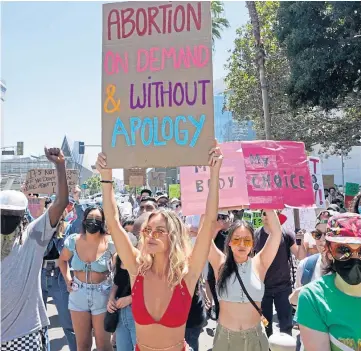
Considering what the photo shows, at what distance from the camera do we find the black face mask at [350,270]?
1.99m

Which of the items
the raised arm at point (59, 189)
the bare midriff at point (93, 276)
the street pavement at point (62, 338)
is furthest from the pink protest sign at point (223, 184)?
the street pavement at point (62, 338)

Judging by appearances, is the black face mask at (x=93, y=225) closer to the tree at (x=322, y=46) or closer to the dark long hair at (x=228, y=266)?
the dark long hair at (x=228, y=266)

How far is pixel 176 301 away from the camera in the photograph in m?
2.50

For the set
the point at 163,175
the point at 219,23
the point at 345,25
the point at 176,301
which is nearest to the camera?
the point at 176,301

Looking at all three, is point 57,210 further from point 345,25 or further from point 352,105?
point 352,105

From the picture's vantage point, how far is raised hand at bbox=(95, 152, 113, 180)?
272cm

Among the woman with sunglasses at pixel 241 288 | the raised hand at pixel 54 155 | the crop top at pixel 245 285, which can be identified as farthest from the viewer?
the crop top at pixel 245 285

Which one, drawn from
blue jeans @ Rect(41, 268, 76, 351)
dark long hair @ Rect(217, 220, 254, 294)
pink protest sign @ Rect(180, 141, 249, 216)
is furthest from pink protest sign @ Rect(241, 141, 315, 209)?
blue jeans @ Rect(41, 268, 76, 351)

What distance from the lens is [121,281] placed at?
383cm

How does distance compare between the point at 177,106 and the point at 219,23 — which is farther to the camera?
the point at 219,23

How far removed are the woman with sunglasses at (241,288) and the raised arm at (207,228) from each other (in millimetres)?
848

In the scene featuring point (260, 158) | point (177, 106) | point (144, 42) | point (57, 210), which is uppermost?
point (144, 42)

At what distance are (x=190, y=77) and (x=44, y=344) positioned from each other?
75.6 inches

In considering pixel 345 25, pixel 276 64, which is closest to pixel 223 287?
pixel 345 25
